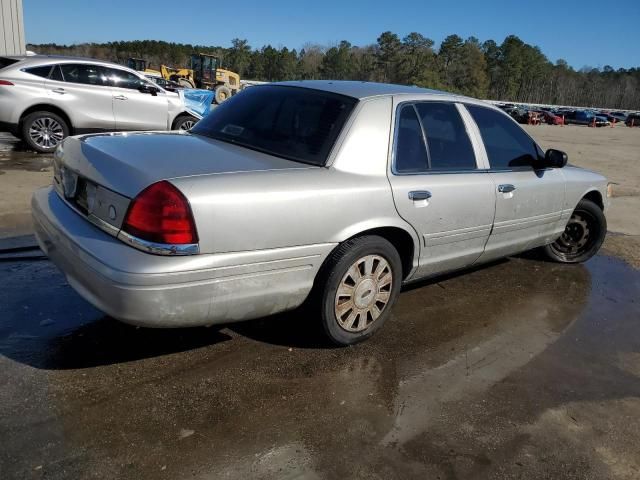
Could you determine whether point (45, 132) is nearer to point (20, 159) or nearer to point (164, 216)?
point (20, 159)

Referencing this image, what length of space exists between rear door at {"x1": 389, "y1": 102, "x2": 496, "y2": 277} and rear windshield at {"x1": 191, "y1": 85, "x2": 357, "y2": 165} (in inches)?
17.5

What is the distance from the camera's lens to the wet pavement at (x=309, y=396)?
2439mm

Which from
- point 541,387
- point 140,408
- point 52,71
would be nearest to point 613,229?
point 541,387

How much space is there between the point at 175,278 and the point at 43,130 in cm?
809

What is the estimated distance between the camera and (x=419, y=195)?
3539 mm

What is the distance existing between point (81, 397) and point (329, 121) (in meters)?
2.08

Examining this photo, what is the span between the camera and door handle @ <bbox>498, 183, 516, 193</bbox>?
418cm

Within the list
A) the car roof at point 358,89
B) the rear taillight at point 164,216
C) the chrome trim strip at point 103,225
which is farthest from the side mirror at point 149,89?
the rear taillight at point 164,216

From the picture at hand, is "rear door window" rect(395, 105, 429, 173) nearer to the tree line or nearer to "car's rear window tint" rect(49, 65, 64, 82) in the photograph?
"car's rear window tint" rect(49, 65, 64, 82)

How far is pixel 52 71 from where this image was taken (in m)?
9.09

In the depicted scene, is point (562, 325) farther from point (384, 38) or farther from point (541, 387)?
point (384, 38)

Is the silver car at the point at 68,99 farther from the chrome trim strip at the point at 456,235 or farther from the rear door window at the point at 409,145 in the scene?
the chrome trim strip at the point at 456,235

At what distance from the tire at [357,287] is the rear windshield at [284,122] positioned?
0.59 metres

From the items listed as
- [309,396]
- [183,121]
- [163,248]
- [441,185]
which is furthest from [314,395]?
[183,121]
